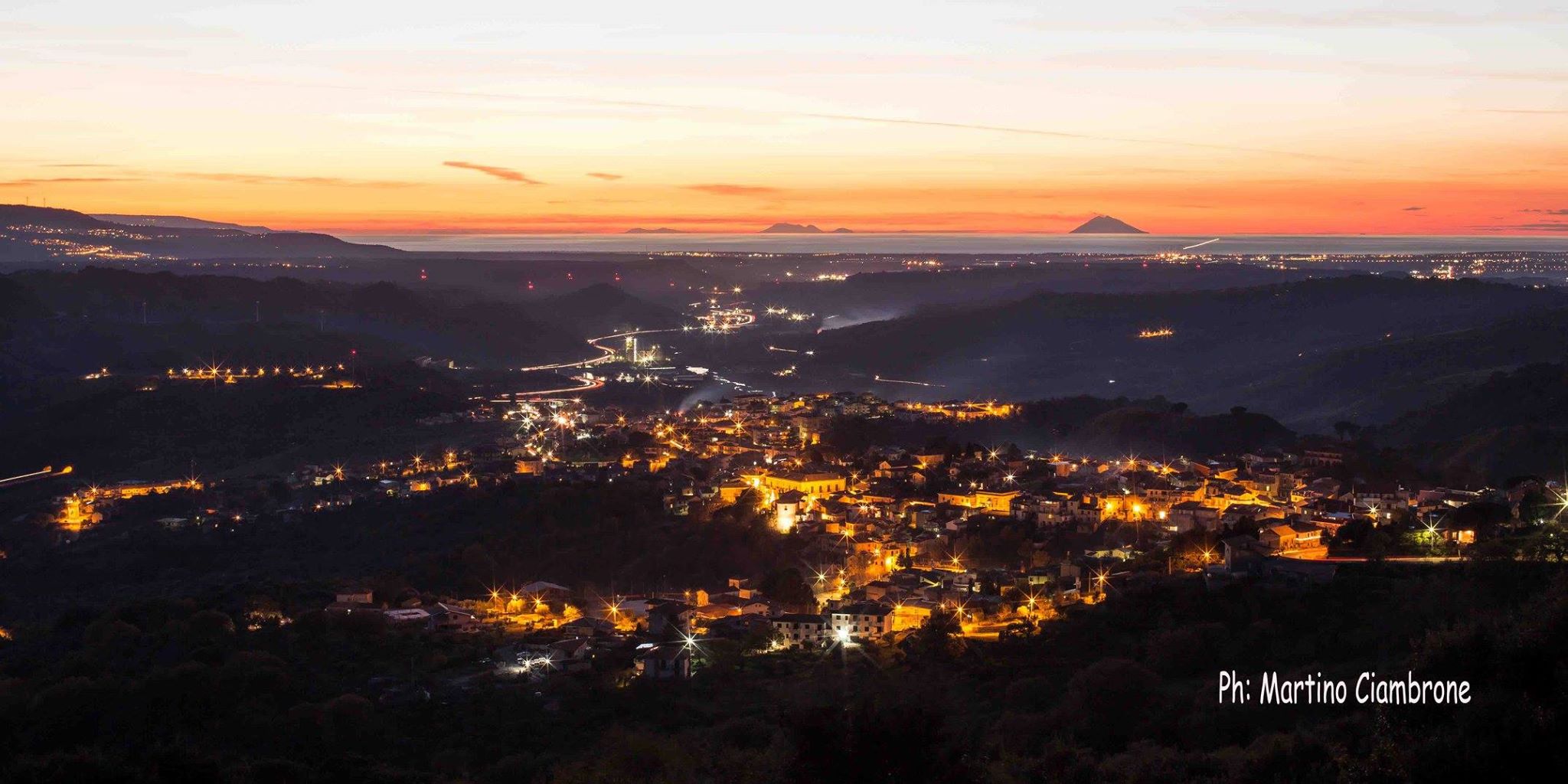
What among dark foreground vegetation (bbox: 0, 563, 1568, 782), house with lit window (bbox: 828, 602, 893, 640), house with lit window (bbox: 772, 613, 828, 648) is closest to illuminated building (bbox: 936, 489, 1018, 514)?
house with lit window (bbox: 828, 602, 893, 640)

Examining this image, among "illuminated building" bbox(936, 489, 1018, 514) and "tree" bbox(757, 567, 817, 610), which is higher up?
"illuminated building" bbox(936, 489, 1018, 514)

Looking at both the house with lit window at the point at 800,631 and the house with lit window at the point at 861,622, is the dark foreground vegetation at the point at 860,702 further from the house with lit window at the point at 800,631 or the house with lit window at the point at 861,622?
the house with lit window at the point at 861,622

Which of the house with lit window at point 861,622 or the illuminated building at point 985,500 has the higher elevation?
the illuminated building at point 985,500

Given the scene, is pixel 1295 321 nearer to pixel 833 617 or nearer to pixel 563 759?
pixel 833 617

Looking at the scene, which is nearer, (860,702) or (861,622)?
(860,702)

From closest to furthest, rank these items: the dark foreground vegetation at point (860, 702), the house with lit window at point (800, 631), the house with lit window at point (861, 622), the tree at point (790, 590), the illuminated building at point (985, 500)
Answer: the dark foreground vegetation at point (860, 702)
the house with lit window at point (800, 631)
the house with lit window at point (861, 622)
the tree at point (790, 590)
the illuminated building at point (985, 500)

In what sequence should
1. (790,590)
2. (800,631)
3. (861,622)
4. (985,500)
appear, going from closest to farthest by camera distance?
(800,631) → (861,622) → (790,590) → (985,500)

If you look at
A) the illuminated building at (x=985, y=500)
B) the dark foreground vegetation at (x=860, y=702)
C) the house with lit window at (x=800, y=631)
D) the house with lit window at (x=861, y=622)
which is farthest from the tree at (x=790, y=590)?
the illuminated building at (x=985, y=500)

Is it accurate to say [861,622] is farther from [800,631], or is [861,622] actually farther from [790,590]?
[790,590]

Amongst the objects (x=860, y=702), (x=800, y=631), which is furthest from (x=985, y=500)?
(x=860, y=702)

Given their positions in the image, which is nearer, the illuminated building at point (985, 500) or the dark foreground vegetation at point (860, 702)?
the dark foreground vegetation at point (860, 702)

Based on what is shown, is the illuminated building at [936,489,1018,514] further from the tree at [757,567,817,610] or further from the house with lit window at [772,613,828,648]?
the house with lit window at [772,613,828,648]

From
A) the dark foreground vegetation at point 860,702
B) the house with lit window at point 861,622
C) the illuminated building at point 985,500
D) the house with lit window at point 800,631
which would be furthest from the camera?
the illuminated building at point 985,500
